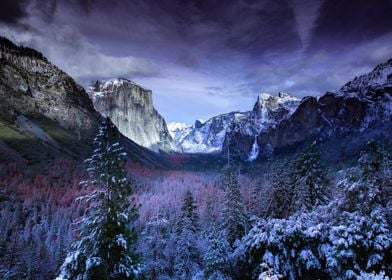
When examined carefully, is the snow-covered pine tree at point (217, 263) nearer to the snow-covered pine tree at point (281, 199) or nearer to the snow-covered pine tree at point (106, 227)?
the snow-covered pine tree at point (106, 227)

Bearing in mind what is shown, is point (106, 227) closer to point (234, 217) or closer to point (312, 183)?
point (312, 183)

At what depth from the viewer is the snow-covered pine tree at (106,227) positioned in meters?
15.9

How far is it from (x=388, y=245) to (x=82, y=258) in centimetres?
1441

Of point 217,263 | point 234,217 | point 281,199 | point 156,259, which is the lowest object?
point 156,259

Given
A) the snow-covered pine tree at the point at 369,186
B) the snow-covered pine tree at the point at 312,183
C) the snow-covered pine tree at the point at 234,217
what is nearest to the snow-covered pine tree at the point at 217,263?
the snow-covered pine tree at the point at 369,186

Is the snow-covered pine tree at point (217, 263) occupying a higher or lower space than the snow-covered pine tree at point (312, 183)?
lower

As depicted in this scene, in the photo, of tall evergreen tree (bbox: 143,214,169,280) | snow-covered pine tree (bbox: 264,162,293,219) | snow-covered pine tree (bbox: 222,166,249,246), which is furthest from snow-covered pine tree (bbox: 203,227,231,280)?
snow-covered pine tree (bbox: 264,162,293,219)

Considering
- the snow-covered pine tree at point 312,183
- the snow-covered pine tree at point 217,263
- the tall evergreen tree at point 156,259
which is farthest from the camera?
the tall evergreen tree at point 156,259

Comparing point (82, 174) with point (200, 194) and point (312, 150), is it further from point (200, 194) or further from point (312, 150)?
point (312, 150)

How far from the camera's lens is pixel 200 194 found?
468 feet

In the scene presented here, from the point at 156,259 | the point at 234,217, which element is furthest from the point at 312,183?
the point at 156,259

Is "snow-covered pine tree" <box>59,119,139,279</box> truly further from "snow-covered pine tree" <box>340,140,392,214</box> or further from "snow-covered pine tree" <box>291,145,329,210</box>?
"snow-covered pine tree" <box>291,145,329,210</box>

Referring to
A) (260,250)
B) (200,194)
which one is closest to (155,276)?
(260,250)

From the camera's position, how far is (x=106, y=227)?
1658 centimetres
